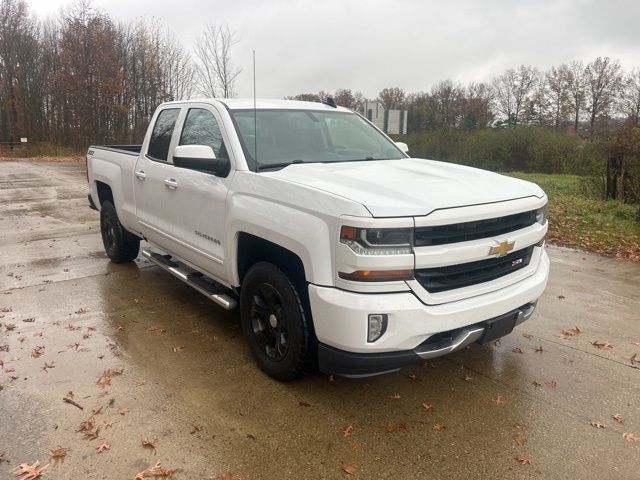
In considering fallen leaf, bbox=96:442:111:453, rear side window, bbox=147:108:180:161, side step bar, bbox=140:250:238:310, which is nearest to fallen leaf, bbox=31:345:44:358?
side step bar, bbox=140:250:238:310

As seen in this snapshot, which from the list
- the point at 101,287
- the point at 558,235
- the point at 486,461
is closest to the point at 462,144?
the point at 558,235

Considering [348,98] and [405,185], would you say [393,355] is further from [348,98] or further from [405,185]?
[348,98]

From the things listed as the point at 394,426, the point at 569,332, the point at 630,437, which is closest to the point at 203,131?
the point at 394,426

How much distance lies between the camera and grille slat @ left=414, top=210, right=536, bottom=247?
2834 mm

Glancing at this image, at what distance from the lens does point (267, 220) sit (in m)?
3.31

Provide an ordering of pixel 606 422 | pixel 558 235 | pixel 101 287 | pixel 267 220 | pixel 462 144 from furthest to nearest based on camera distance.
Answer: pixel 462 144
pixel 558 235
pixel 101 287
pixel 267 220
pixel 606 422

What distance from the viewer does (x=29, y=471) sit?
2.62 metres

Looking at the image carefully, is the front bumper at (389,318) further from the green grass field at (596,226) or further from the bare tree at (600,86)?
the bare tree at (600,86)

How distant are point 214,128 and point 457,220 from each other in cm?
223

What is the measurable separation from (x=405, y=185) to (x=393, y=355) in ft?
3.43

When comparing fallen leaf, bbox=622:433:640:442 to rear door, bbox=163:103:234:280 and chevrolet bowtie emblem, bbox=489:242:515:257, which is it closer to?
chevrolet bowtie emblem, bbox=489:242:515:257

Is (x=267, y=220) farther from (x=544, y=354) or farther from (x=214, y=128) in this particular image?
(x=544, y=354)

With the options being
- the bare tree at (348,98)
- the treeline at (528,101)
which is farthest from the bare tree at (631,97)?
the bare tree at (348,98)

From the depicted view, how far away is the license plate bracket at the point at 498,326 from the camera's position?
3.11 meters
